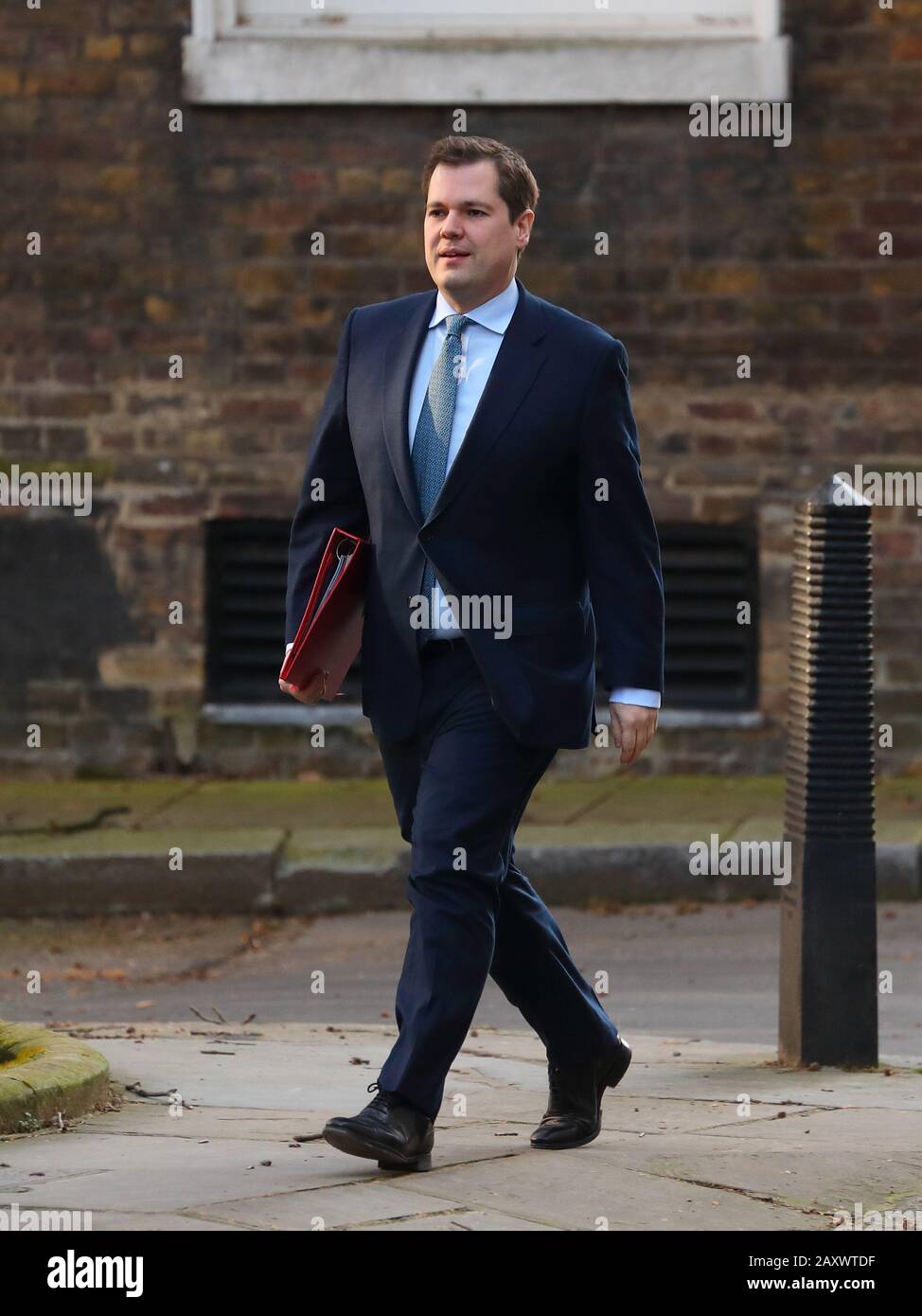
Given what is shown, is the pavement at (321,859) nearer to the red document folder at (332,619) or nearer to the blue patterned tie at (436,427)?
the red document folder at (332,619)

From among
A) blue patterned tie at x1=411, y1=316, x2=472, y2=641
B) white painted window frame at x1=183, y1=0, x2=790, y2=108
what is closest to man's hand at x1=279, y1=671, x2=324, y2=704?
blue patterned tie at x1=411, y1=316, x2=472, y2=641

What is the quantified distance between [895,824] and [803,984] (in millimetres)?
3551

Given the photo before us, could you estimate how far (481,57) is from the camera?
10586mm

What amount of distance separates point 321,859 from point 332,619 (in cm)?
446

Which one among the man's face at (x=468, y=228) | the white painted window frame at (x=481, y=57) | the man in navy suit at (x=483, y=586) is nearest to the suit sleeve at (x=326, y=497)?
the man in navy suit at (x=483, y=586)

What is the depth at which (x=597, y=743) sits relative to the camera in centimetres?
1047

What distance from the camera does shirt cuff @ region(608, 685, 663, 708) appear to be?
15.1 ft

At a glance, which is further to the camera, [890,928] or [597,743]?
[597,743]

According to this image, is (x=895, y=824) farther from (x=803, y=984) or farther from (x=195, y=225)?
(x=195, y=225)

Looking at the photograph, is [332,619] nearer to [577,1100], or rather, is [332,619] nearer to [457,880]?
[457,880]

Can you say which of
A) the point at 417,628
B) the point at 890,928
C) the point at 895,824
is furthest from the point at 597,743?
the point at 417,628

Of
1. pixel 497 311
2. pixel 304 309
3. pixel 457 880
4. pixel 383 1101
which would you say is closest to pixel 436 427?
pixel 497 311

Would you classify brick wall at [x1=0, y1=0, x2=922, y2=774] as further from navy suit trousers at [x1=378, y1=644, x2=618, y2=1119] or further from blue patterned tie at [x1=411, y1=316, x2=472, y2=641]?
blue patterned tie at [x1=411, y1=316, x2=472, y2=641]
